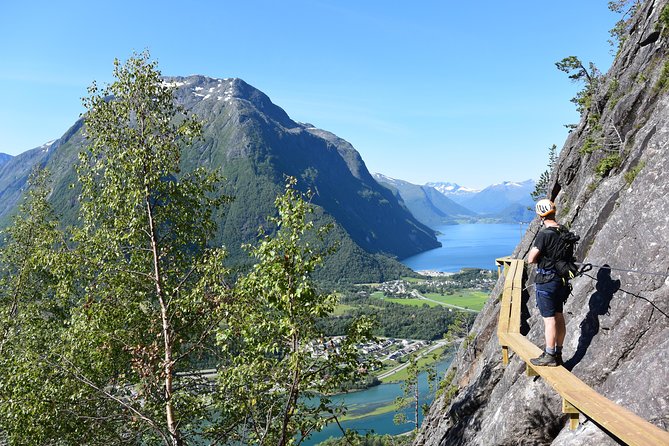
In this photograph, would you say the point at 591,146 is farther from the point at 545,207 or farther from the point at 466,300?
the point at 466,300

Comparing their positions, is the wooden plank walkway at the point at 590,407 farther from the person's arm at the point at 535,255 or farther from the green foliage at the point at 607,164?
the green foliage at the point at 607,164

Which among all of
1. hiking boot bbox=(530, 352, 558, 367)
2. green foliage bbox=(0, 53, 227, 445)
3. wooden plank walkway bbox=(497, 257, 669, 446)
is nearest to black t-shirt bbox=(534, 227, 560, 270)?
hiking boot bbox=(530, 352, 558, 367)

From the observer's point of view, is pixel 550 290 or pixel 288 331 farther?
pixel 550 290

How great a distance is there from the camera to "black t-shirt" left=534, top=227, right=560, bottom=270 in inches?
337

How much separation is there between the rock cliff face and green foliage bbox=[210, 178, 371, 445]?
4450 millimetres

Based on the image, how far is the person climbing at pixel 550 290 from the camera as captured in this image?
8.47m

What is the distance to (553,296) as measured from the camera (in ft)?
27.8

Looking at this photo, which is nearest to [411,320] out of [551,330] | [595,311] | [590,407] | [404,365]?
[404,365]

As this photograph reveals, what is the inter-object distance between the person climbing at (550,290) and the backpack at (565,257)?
0.03 metres

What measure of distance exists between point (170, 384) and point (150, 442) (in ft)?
8.78

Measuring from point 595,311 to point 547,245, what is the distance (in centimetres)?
247

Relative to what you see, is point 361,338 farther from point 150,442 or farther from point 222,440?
point 150,442

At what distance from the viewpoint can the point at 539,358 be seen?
870 centimetres

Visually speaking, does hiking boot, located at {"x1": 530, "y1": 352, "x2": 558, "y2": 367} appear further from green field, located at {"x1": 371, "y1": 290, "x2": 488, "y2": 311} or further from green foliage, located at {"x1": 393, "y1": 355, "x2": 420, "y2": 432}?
green field, located at {"x1": 371, "y1": 290, "x2": 488, "y2": 311}
